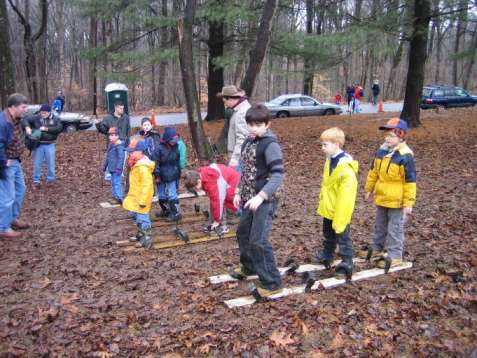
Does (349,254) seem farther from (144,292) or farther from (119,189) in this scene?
(119,189)

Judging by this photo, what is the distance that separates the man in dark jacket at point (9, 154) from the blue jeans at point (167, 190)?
216cm

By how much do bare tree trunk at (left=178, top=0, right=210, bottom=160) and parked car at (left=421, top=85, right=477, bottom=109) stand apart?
20.4 metres

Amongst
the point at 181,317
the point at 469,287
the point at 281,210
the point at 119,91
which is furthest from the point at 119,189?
the point at 119,91

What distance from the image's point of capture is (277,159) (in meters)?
4.27

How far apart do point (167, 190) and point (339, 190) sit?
3122 millimetres

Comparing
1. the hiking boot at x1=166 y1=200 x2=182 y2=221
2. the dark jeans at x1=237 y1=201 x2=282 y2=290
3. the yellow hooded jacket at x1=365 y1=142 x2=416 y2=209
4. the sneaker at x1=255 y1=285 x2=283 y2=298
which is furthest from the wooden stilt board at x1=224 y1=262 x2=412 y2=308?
the hiking boot at x1=166 y1=200 x2=182 y2=221

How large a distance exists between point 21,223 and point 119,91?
345 inches

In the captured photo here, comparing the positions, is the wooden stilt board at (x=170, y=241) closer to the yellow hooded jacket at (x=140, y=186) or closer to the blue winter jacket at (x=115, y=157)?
the yellow hooded jacket at (x=140, y=186)

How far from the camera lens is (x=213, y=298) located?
473 cm

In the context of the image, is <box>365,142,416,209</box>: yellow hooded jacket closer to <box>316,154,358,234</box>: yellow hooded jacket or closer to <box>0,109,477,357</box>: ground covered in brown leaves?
<box>316,154,358,234</box>: yellow hooded jacket

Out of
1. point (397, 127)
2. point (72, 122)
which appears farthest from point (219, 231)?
point (72, 122)

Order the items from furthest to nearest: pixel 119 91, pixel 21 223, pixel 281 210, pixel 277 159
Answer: pixel 119 91 → pixel 281 210 → pixel 21 223 → pixel 277 159

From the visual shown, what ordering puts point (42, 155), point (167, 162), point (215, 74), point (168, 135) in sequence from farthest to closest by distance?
point (215, 74)
point (42, 155)
point (167, 162)
point (168, 135)

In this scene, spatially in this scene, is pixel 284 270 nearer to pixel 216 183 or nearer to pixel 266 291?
pixel 266 291
